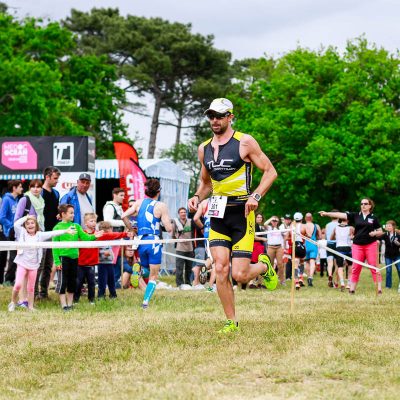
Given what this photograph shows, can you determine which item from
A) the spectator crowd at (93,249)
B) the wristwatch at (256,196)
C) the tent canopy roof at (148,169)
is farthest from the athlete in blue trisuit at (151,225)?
the tent canopy roof at (148,169)

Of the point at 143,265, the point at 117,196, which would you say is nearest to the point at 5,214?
Answer: the point at 117,196

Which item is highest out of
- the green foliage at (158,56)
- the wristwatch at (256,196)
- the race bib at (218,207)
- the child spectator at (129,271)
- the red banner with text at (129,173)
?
the green foliage at (158,56)

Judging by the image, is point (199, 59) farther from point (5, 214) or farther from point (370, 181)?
point (5, 214)

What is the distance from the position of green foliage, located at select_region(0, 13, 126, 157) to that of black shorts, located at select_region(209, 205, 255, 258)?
1291 inches

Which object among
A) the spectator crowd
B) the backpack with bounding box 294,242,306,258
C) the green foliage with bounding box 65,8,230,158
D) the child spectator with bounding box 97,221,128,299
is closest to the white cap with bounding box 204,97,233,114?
the spectator crowd

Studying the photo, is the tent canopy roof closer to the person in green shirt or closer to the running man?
the person in green shirt

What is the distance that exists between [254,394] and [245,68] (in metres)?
54.9

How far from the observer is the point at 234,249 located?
8422mm

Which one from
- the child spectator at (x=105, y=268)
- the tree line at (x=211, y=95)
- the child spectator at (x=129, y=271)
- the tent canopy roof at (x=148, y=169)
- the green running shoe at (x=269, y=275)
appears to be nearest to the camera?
the green running shoe at (x=269, y=275)

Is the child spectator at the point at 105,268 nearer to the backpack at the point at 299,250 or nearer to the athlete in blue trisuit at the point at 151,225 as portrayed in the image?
the athlete in blue trisuit at the point at 151,225

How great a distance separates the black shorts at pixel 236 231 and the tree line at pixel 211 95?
32811 mm

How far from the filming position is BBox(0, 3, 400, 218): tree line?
43.3 metres

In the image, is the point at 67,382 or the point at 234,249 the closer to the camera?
the point at 67,382

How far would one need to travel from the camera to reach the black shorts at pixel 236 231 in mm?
8367
